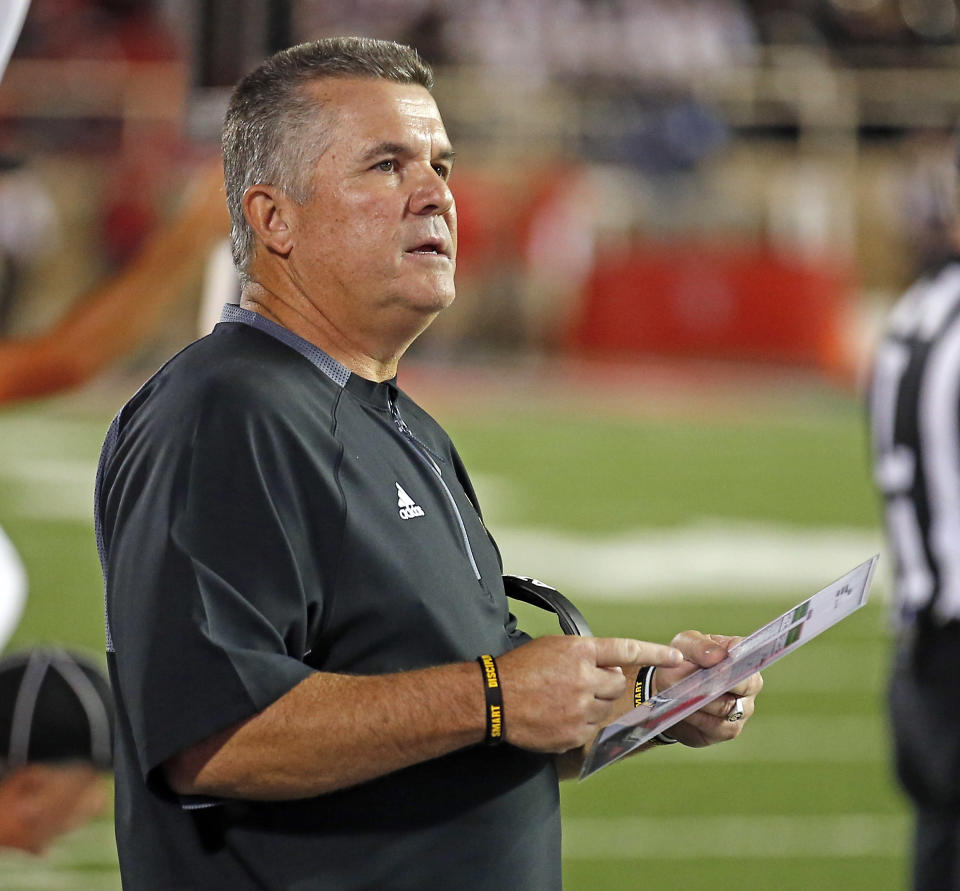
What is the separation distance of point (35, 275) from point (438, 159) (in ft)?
49.6

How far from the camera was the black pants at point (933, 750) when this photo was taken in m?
3.79

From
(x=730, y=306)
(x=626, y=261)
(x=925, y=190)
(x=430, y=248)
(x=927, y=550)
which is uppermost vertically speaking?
(x=430, y=248)

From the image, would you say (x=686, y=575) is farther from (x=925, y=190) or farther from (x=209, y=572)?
(x=925, y=190)

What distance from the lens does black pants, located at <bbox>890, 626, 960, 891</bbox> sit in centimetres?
379

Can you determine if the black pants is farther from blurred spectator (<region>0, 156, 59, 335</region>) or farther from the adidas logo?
blurred spectator (<region>0, 156, 59, 335</region>)

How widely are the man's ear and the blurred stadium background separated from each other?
555 cm

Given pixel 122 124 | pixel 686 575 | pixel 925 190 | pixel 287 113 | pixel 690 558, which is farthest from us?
pixel 925 190

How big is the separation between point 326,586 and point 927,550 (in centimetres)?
249

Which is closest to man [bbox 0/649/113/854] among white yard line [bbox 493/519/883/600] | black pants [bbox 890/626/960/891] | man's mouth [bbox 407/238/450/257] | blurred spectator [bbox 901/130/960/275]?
man's mouth [bbox 407/238/450/257]

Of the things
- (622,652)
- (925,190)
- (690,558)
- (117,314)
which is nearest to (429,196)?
(622,652)

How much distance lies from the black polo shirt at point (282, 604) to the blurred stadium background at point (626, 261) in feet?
18.3

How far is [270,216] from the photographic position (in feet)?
6.70

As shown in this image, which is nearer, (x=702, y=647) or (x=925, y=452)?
(x=702, y=647)

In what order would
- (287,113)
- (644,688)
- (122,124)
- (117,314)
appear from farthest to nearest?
1. (122,124)
2. (117,314)
3. (644,688)
4. (287,113)
